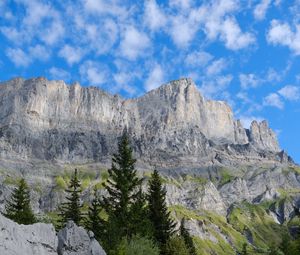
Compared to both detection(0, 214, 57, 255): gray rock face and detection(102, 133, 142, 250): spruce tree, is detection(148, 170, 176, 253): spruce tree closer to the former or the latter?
detection(102, 133, 142, 250): spruce tree

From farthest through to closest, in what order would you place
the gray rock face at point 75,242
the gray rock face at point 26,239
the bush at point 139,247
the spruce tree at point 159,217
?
the spruce tree at point 159,217, the bush at point 139,247, the gray rock face at point 75,242, the gray rock face at point 26,239

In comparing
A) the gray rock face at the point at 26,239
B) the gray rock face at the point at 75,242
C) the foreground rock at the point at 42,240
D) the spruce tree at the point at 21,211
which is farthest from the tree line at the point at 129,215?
the gray rock face at the point at 26,239

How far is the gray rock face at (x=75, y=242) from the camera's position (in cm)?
3866

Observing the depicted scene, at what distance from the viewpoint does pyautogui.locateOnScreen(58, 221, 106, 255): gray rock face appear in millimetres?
38656

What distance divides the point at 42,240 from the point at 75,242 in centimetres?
399

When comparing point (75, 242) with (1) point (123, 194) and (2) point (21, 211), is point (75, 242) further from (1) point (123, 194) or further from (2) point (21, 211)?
(2) point (21, 211)

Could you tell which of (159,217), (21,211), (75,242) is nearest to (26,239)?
(75,242)

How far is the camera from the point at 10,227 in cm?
3338

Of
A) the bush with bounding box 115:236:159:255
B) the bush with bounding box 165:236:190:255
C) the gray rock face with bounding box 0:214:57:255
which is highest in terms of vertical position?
the bush with bounding box 165:236:190:255

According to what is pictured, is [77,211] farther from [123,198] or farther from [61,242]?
[61,242]

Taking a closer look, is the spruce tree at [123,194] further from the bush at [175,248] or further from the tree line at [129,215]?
the bush at [175,248]

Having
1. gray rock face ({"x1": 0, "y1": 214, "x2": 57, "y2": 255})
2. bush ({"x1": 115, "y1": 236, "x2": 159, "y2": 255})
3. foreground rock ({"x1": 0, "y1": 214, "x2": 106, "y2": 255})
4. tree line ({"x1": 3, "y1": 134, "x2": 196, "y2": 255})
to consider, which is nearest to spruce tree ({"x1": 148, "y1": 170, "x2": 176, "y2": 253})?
tree line ({"x1": 3, "y1": 134, "x2": 196, "y2": 255})

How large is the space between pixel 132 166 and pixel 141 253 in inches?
800

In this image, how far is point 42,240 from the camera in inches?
1425
